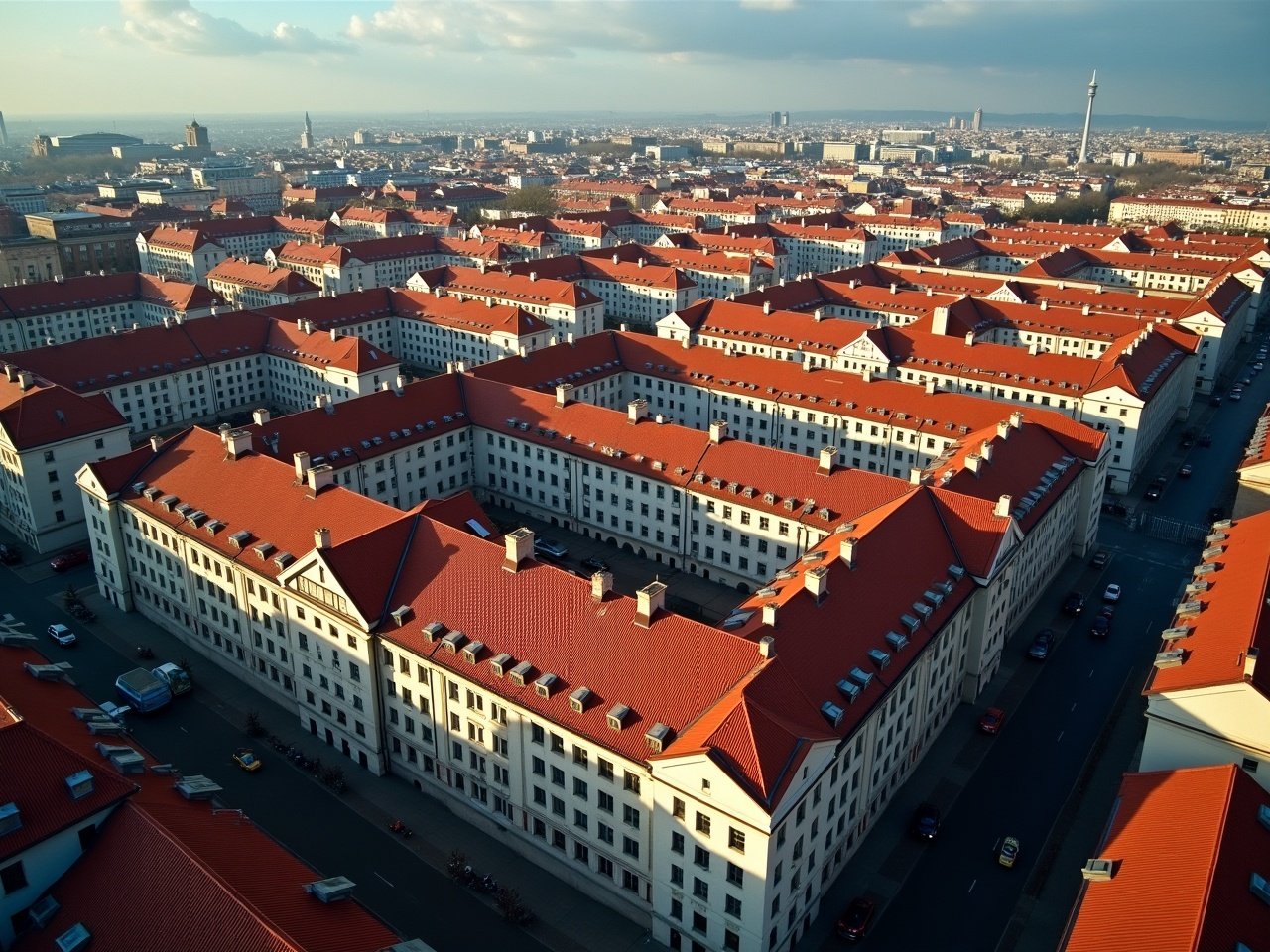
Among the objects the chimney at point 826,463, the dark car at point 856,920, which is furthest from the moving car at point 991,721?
the chimney at point 826,463

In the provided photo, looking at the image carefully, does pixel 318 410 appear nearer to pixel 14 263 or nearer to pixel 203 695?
pixel 203 695

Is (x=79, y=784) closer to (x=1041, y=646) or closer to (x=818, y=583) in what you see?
(x=818, y=583)

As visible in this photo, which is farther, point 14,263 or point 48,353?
point 14,263

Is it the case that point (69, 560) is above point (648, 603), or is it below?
below

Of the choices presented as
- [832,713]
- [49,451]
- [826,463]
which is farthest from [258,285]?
[832,713]

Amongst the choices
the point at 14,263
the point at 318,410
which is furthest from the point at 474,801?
the point at 14,263

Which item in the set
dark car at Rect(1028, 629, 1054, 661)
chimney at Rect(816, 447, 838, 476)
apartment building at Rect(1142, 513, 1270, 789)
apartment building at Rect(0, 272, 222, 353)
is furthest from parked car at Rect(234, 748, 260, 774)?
apartment building at Rect(0, 272, 222, 353)
